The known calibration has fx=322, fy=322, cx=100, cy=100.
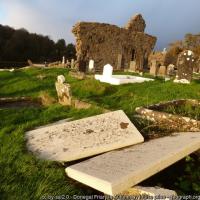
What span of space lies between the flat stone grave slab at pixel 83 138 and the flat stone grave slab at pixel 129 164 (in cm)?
18

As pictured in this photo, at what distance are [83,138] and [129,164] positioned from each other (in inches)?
46.9

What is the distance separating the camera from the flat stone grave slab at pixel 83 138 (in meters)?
4.61

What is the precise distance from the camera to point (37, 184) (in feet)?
12.5

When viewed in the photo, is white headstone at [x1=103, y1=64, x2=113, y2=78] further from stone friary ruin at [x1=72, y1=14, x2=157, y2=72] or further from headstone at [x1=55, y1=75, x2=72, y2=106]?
stone friary ruin at [x1=72, y1=14, x2=157, y2=72]

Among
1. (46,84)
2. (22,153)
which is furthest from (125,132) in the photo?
(46,84)

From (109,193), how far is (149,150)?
1256mm

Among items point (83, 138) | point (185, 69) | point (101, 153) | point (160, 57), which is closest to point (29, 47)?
point (160, 57)

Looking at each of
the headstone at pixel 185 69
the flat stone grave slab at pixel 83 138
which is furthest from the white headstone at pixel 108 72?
the flat stone grave slab at pixel 83 138

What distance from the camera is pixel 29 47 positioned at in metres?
56.8

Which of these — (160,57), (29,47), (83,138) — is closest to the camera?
(83,138)

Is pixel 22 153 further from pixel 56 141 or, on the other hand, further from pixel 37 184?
pixel 37 184

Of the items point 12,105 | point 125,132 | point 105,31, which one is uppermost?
point 105,31

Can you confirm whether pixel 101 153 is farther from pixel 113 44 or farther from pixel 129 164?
pixel 113 44

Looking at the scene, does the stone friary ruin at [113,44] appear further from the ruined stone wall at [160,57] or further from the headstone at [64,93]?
the headstone at [64,93]
